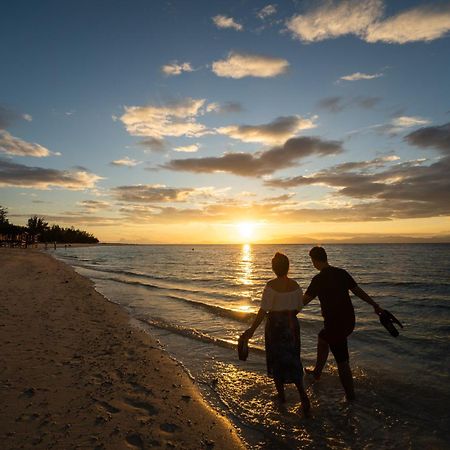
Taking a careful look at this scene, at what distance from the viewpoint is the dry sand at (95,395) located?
427 cm

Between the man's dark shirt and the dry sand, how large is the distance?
7.76ft

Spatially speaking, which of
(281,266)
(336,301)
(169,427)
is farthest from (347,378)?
(169,427)

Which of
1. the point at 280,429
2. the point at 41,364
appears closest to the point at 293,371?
the point at 280,429

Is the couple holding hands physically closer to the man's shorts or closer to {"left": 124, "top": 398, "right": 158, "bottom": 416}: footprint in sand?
the man's shorts

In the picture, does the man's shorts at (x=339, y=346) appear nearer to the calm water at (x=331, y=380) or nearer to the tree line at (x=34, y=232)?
the calm water at (x=331, y=380)

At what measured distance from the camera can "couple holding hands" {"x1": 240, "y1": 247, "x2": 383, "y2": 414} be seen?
5109 millimetres

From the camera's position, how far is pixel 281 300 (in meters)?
5.09

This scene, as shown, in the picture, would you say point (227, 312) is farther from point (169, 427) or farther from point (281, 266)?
point (281, 266)

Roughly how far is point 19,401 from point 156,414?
197cm

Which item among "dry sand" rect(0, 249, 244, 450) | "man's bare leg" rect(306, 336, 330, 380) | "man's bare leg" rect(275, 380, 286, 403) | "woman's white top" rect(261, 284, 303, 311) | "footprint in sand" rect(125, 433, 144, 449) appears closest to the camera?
"footprint in sand" rect(125, 433, 144, 449)

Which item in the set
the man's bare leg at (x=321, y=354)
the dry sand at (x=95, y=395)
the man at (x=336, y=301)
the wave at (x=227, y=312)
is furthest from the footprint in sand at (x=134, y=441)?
the wave at (x=227, y=312)

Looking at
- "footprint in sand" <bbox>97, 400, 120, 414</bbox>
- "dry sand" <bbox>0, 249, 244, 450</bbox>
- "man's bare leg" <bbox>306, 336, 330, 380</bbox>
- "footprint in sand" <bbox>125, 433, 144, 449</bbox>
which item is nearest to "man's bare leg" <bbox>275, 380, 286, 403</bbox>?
"dry sand" <bbox>0, 249, 244, 450</bbox>

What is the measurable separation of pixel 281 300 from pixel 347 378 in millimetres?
2167

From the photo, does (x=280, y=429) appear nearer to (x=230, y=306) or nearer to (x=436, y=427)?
(x=436, y=427)
